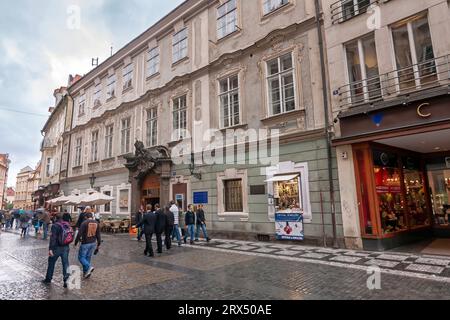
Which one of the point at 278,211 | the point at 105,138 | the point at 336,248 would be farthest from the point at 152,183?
the point at 336,248

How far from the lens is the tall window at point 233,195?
13352 mm

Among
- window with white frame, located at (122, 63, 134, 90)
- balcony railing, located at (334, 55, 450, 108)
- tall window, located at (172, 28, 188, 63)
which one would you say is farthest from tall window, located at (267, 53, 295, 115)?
window with white frame, located at (122, 63, 134, 90)

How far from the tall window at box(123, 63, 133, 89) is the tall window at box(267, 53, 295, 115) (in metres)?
11.8

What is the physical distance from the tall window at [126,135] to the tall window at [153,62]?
375 cm

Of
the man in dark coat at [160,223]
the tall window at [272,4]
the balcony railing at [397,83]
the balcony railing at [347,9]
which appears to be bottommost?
the man in dark coat at [160,223]

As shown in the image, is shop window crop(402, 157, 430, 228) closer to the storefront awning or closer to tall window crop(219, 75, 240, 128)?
the storefront awning

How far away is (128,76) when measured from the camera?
69.5 feet

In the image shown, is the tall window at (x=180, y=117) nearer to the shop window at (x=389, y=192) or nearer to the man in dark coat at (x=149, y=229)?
the man in dark coat at (x=149, y=229)

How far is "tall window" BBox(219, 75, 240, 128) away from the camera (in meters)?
14.0

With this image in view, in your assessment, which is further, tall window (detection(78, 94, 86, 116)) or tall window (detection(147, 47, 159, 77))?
tall window (detection(78, 94, 86, 116))

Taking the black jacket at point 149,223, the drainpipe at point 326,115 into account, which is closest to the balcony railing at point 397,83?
the drainpipe at point 326,115

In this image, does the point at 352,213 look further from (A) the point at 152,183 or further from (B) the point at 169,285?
(A) the point at 152,183
